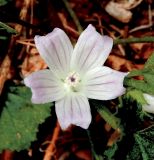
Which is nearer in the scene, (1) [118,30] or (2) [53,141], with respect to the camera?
(2) [53,141]

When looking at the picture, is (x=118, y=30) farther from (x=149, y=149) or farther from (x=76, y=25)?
(x=149, y=149)

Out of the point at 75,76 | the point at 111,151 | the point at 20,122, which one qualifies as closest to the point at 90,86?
the point at 75,76

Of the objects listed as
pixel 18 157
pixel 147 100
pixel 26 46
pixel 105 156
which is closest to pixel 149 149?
pixel 105 156

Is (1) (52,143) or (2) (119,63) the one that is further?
(2) (119,63)

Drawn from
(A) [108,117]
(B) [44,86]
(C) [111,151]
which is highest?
(B) [44,86]

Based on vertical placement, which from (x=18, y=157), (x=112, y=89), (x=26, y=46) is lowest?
(x=18, y=157)

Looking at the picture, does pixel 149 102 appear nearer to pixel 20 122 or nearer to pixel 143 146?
pixel 143 146

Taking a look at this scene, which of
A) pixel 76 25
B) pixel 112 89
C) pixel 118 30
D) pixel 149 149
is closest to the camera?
pixel 112 89
